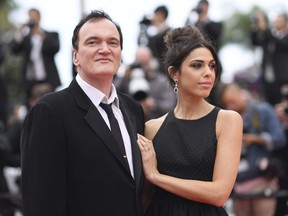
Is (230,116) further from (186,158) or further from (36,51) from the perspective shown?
(36,51)

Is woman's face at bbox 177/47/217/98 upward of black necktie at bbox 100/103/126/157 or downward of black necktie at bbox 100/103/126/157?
upward

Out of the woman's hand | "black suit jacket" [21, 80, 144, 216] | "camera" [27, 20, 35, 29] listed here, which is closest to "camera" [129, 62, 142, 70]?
"camera" [27, 20, 35, 29]

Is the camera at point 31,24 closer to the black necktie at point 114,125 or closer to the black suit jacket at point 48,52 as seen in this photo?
A: the black suit jacket at point 48,52

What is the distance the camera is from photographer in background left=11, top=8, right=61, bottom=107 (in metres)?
10.2

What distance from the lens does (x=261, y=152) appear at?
7840 mm

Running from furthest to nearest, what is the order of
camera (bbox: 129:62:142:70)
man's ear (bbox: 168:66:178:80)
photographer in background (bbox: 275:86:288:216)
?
camera (bbox: 129:62:142:70), photographer in background (bbox: 275:86:288:216), man's ear (bbox: 168:66:178:80)

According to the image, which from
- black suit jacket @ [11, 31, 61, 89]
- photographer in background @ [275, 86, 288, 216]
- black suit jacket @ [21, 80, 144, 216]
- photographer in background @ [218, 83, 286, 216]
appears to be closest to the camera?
black suit jacket @ [21, 80, 144, 216]

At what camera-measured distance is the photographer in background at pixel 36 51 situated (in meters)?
10.2

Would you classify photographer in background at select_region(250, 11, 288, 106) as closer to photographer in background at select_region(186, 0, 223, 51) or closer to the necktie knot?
photographer in background at select_region(186, 0, 223, 51)

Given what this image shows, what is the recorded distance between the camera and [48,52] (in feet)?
33.7

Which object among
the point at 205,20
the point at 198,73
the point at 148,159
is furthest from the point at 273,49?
the point at 148,159

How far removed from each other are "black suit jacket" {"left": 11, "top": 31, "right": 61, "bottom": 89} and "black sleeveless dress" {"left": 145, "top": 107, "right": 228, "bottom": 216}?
5.92 metres

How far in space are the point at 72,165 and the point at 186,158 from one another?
784 mm

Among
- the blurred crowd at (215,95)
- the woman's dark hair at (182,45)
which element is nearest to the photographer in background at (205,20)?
the blurred crowd at (215,95)
